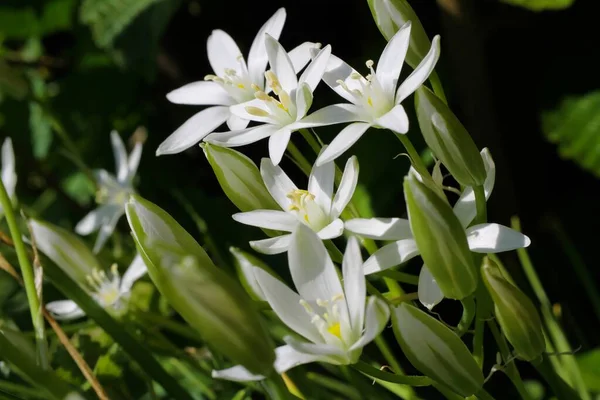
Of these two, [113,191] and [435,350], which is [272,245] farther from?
[113,191]

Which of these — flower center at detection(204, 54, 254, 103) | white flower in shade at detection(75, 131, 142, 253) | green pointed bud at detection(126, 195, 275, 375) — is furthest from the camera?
white flower in shade at detection(75, 131, 142, 253)

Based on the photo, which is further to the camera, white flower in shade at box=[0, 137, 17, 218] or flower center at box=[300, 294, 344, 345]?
white flower in shade at box=[0, 137, 17, 218]

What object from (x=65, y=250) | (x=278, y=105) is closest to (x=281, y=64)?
(x=278, y=105)

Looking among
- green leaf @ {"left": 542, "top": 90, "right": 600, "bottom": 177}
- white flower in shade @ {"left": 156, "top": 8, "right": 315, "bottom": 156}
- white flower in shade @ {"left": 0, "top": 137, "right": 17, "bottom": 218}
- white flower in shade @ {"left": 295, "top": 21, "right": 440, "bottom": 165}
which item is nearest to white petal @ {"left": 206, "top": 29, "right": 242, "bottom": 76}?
white flower in shade @ {"left": 156, "top": 8, "right": 315, "bottom": 156}

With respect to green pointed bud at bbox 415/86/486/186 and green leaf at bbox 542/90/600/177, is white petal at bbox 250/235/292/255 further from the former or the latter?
green leaf at bbox 542/90/600/177

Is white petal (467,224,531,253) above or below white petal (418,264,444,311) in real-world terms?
above

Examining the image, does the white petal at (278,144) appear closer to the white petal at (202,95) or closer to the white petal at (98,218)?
the white petal at (202,95)

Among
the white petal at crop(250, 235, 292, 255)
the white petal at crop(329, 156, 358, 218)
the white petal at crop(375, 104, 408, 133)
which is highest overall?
the white petal at crop(375, 104, 408, 133)

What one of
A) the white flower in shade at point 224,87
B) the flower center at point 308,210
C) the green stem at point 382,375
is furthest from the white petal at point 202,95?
the green stem at point 382,375
